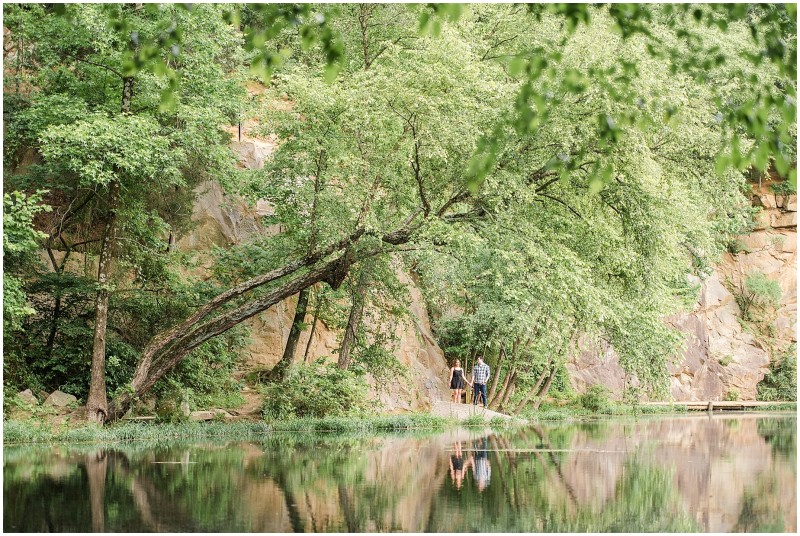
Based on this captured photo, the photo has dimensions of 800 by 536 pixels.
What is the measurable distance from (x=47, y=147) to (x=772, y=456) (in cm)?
1423

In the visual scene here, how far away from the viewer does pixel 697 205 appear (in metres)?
18.5

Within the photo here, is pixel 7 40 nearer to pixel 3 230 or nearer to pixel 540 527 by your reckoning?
pixel 3 230

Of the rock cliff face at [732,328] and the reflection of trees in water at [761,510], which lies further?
the rock cliff face at [732,328]

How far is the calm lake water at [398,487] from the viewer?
7.71 m

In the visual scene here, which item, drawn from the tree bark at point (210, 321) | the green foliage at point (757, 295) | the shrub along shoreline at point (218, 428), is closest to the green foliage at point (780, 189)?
the green foliage at point (757, 295)

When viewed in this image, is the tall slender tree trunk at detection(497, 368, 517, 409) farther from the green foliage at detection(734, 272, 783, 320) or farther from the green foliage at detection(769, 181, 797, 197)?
the green foliage at detection(769, 181, 797, 197)

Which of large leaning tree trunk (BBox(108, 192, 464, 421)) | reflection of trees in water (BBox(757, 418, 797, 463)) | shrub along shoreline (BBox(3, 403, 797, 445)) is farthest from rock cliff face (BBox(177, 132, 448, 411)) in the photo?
reflection of trees in water (BBox(757, 418, 797, 463))

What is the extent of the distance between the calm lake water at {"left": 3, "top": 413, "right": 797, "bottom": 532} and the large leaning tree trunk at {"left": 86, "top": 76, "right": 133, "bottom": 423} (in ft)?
8.09

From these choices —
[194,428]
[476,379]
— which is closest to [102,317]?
[194,428]

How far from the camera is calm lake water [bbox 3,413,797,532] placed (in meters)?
7.71

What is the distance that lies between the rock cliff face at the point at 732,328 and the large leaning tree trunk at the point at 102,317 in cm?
2193

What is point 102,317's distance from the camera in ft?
63.0

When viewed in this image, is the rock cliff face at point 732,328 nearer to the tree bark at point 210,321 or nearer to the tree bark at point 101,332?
the tree bark at point 210,321

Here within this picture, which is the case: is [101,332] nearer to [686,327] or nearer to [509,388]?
[509,388]
